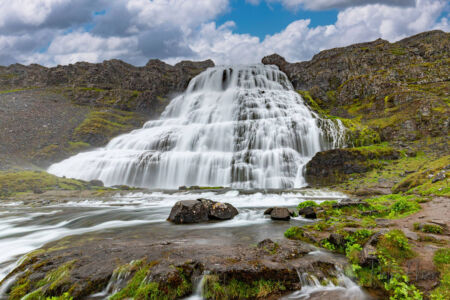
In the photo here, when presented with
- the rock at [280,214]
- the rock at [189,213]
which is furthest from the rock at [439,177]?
the rock at [189,213]

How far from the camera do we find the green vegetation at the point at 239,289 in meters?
5.03

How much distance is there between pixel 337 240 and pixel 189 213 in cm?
674

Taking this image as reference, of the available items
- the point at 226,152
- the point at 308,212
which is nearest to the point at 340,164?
the point at 226,152

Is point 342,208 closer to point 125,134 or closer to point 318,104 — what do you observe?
point 125,134

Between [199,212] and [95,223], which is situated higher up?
[199,212]

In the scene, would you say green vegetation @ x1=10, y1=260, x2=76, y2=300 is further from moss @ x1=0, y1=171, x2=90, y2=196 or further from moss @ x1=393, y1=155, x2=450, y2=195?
moss @ x1=0, y1=171, x2=90, y2=196

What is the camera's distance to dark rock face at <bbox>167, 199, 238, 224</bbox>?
11891 millimetres

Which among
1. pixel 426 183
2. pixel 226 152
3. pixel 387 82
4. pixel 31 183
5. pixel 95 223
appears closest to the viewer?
pixel 95 223

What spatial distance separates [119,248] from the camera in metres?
7.19

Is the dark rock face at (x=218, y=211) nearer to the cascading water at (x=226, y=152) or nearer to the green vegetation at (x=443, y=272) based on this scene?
the green vegetation at (x=443, y=272)

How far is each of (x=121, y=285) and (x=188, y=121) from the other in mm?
42508

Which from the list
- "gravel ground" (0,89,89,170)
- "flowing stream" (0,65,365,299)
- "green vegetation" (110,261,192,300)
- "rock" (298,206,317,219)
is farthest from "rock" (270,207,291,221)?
"gravel ground" (0,89,89,170)

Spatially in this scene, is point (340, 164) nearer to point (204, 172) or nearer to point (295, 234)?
point (204, 172)

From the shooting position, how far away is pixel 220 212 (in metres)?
12.4
